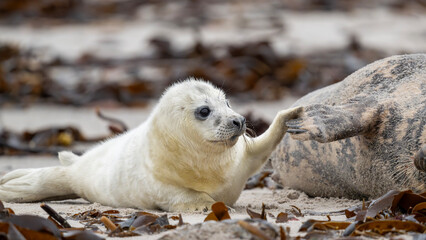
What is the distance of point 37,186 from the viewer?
15.1 feet

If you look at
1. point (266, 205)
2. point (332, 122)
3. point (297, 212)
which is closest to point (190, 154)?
point (266, 205)

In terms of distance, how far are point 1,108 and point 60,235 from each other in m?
6.04

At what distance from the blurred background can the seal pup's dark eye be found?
1930mm

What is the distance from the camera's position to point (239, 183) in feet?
13.4

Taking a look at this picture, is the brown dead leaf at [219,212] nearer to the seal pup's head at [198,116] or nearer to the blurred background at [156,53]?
the seal pup's head at [198,116]

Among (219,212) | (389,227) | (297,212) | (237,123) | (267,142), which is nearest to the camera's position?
(389,227)

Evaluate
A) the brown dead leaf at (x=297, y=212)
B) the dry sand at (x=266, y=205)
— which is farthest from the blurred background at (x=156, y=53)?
the brown dead leaf at (x=297, y=212)

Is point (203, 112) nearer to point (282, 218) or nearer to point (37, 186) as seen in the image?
point (282, 218)

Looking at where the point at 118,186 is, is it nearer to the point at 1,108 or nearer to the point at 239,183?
the point at 239,183

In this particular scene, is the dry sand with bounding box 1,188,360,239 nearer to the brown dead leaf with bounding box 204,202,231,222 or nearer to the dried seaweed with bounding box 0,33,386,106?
the brown dead leaf with bounding box 204,202,231,222

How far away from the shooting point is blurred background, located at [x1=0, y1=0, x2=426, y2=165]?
8.02m

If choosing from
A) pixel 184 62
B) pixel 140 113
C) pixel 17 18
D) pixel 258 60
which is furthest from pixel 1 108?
pixel 17 18

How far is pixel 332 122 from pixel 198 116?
73 cm

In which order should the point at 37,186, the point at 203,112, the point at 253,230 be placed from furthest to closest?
the point at 37,186
the point at 203,112
the point at 253,230
